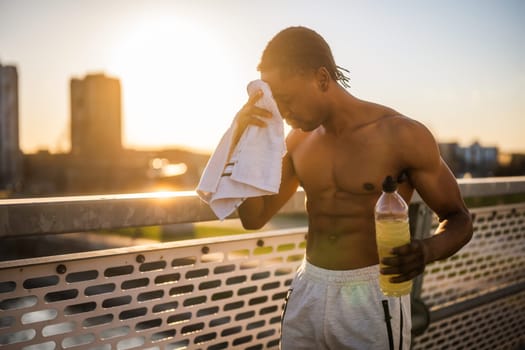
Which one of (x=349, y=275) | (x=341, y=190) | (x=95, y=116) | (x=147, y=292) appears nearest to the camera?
(x=147, y=292)

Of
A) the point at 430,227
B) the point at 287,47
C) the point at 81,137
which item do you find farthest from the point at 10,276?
the point at 81,137

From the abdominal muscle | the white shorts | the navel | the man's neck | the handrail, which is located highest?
the man's neck

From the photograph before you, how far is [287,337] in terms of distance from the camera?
2.36 metres

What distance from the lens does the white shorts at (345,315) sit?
7.11 ft

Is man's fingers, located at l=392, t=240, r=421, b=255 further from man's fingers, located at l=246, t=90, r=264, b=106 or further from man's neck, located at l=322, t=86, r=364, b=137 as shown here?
man's fingers, located at l=246, t=90, r=264, b=106

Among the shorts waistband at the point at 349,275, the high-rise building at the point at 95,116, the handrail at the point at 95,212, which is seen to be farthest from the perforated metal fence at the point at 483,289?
the high-rise building at the point at 95,116

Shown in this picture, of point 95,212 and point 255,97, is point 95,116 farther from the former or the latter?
point 95,212

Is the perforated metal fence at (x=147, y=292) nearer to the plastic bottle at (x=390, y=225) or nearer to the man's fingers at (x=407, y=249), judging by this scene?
the plastic bottle at (x=390, y=225)

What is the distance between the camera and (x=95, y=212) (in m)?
1.98

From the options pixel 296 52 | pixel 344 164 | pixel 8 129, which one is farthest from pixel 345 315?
pixel 8 129

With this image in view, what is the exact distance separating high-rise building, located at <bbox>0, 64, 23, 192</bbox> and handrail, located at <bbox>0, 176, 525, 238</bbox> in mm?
41964

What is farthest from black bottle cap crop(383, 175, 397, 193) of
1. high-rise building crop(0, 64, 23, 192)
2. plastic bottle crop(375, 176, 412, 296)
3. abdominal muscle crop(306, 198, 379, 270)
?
high-rise building crop(0, 64, 23, 192)

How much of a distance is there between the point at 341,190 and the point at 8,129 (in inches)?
1757

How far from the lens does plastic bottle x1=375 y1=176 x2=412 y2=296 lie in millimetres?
1979
